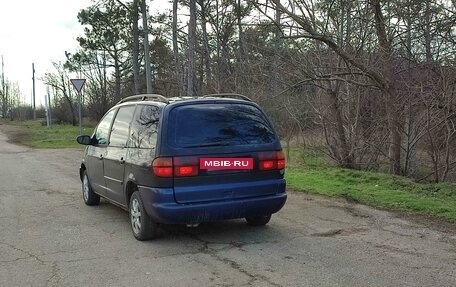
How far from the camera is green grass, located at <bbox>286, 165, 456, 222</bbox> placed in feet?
24.4

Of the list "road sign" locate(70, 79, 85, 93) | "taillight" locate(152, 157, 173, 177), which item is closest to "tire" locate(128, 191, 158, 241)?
"taillight" locate(152, 157, 173, 177)

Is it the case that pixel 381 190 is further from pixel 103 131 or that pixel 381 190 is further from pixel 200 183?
pixel 103 131

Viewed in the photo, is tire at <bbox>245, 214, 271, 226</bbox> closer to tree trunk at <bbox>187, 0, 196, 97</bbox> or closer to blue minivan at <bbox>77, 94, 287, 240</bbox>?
blue minivan at <bbox>77, 94, 287, 240</bbox>

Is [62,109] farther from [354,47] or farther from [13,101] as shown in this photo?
[354,47]

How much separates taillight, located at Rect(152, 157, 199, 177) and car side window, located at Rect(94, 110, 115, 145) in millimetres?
2066

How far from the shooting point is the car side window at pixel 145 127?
5785 mm

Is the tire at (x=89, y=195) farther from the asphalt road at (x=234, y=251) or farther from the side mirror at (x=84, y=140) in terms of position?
the side mirror at (x=84, y=140)

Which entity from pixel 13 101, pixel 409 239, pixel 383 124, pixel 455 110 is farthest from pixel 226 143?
pixel 13 101

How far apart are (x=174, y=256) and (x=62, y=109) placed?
52.1 meters

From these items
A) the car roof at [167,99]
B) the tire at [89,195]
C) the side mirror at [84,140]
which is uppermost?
the car roof at [167,99]

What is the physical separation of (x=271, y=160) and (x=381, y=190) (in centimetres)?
371

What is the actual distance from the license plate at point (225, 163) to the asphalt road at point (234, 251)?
0.90 m

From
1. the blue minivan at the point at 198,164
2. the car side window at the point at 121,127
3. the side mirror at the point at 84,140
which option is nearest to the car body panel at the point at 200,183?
the blue minivan at the point at 198,164

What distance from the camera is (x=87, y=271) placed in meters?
4.86
